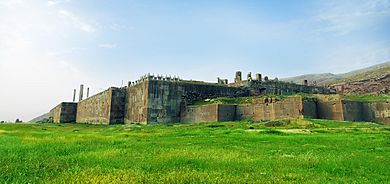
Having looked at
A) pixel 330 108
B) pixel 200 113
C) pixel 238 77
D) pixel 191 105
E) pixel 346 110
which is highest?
pixel 238 77

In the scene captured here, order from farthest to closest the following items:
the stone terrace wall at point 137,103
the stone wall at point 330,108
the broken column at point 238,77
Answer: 1. the broken column at point 238,77
2. the stone terrace wall at point 137,103
3. the stone wall at point 330,108

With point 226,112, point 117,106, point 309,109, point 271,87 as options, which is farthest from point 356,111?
point 117,106

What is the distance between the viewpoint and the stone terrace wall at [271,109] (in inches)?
1510

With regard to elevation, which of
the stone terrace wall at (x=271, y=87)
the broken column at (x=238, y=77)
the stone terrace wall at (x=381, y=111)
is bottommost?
the stone terrace wall at (x=381, y=111)

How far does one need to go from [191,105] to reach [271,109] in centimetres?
1446

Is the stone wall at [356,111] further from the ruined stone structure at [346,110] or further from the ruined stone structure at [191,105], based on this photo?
the ruined stone structure at [191,105]

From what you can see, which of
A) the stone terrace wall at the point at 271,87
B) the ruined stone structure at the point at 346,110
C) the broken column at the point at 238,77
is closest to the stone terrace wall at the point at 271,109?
the ruined stone structure at the point at 346,110

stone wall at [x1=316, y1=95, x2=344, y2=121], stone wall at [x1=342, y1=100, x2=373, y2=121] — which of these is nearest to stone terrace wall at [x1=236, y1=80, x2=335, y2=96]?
stone wall at [x1=316, y1=95, x2=344, y2=121]

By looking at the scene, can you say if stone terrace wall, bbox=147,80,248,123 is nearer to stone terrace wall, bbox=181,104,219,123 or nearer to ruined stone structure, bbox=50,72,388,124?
ruined stone structure, bbox=50,72,388,124

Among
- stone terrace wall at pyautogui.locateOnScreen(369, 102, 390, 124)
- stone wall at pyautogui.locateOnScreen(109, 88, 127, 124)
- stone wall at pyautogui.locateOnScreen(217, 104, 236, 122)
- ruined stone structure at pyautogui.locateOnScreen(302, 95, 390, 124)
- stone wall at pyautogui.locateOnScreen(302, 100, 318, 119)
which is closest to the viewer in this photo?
stone terrace wall at pyautogui.locateOnScreen(369, 102, 390, 124)

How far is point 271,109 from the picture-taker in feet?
132

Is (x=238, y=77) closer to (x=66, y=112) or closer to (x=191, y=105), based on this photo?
(x=191, y=105)

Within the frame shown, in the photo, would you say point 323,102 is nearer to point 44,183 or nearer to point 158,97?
point 158,97

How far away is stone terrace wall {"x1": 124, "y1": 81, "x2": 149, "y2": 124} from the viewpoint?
163 ft
